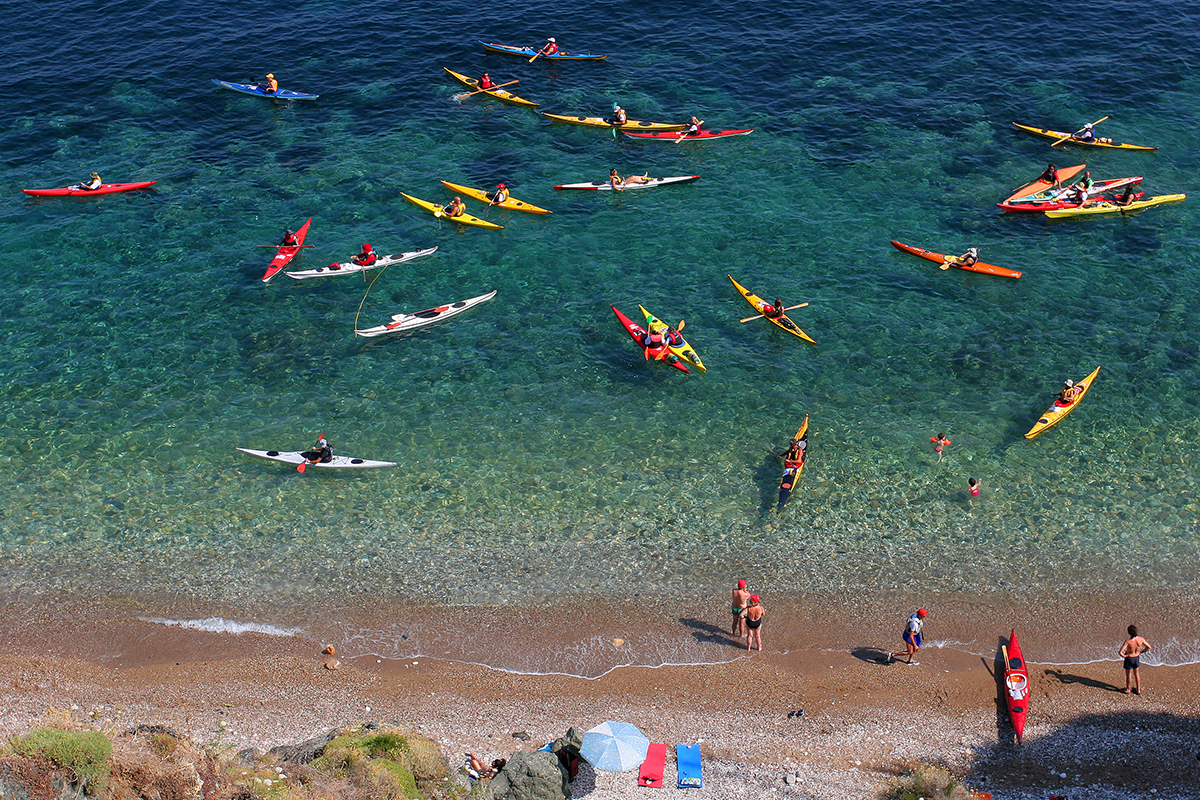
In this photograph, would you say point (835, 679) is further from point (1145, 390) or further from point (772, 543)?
point (1145, 390)

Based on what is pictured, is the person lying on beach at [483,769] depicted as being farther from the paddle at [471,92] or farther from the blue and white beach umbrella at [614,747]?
the paddle at [471,92]

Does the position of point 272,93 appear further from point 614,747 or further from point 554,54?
point 614,747

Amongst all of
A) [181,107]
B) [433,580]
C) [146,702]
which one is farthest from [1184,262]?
[181,107]

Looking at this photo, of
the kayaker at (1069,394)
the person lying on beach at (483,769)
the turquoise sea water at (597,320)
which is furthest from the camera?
the kayaker at (1069,394)

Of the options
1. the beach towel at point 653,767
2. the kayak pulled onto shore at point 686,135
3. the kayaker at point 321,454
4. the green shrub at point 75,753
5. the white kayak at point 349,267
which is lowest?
the beach towel at point 653,767

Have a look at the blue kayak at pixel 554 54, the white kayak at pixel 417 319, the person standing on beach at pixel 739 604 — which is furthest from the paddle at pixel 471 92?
the person standing on beach at pixel 739 604

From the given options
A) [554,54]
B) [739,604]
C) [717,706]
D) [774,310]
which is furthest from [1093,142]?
[717,706]

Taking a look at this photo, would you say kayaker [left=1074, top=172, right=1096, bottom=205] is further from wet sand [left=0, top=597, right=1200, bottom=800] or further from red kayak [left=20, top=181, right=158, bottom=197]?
red kayak [left=20, top=181, right=158, bottom=197]
